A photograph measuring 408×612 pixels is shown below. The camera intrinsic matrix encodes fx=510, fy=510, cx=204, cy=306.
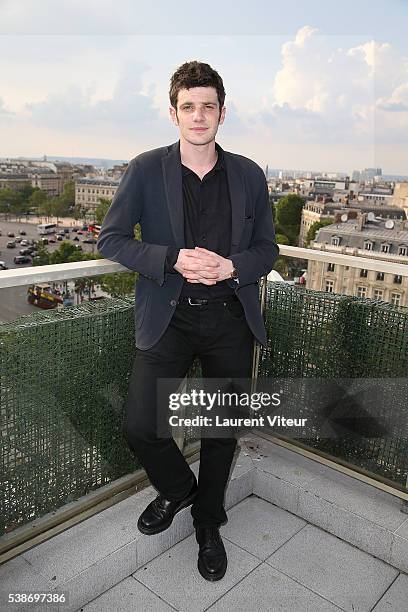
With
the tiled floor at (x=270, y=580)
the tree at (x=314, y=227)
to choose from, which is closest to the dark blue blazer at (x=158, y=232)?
the tiled floor at (x=270, y=580)

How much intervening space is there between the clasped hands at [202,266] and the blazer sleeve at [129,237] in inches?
2.7

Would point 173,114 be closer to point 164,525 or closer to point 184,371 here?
point 184,371

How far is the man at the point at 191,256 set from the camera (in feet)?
5.90

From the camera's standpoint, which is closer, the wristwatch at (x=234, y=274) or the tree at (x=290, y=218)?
the wristwatch at (x=234, y=274)

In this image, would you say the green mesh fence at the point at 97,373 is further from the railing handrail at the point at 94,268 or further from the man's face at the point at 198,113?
the man's face at the point at 198,113

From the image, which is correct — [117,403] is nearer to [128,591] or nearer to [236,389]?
[236,389]

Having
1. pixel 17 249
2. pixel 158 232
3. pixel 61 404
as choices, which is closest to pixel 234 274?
pixel 158 232

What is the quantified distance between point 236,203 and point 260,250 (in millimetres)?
201

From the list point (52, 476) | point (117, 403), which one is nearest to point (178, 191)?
point (117, 403)

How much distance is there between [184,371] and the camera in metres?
1.98

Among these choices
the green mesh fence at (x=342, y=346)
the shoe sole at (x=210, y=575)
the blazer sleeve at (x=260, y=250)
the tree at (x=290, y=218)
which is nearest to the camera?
the blazer sleeve at (x=260, y=250)

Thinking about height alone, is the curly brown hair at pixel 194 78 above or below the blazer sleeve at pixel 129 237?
above

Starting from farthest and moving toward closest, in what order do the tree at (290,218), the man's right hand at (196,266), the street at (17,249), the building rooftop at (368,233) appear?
the tree at (290,218), the street at (17,249), the building rooftop at (368,233), the man's right hand at (196,266)

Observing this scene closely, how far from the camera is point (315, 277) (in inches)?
114
